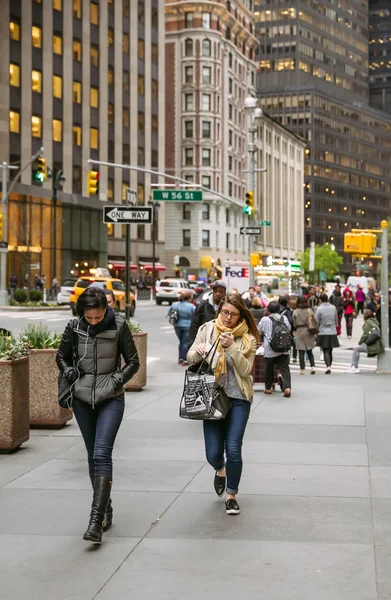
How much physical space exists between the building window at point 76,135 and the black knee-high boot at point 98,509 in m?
69.7

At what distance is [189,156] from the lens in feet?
341

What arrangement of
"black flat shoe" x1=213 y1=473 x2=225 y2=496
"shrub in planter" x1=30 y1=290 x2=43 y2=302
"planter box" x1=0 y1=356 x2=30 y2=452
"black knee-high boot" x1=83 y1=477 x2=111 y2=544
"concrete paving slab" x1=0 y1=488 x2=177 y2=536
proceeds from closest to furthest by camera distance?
"black knee-high boot" x1=83 y1=477 x2=111 y2=544 < "concrete paving slab" x1=0 y1=488 x2=177 y2=536 < "black flat shoe" x1=213 y1=473 x2=225 y2=496 < "planter box" x1=0 y1=356 x2=30 y2=452 < "shrub in planter" x1=30 y1=290 x2=43 y2=302

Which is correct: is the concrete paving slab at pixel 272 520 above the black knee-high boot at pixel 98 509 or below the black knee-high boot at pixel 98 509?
below

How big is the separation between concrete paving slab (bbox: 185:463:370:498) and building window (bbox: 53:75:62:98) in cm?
6620

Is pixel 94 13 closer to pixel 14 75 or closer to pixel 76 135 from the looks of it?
pixel 76 135

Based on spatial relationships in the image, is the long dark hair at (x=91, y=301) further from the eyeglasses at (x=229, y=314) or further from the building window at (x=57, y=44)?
the building window at (x=57, y=44)

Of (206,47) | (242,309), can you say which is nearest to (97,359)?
(242,309)

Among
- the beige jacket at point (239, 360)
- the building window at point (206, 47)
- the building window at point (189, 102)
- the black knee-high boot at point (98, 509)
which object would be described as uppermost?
the building window at point (206, 47)

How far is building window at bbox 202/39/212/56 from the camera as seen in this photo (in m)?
103

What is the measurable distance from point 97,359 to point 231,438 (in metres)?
1.36

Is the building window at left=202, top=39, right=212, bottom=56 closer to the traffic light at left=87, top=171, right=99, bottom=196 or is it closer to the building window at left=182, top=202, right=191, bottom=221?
the building window at left=182, top=202, right=191, bottom=221

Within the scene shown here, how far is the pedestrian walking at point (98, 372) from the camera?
6.53 m

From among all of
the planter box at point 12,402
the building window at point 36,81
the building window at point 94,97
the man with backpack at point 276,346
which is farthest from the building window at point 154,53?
the planter box at point 12,402

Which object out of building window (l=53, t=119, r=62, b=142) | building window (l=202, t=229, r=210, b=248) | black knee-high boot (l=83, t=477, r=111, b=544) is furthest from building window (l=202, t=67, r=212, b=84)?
black knee-high boot (l=83, t=477, r=111, b=544)
